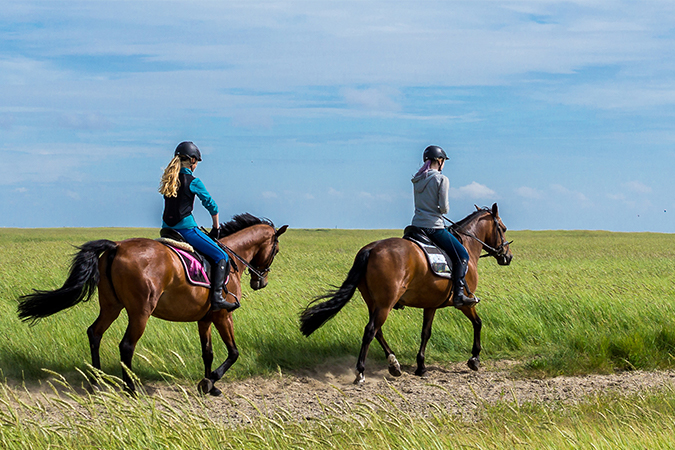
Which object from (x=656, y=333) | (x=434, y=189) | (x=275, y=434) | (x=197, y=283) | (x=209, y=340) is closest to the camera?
(x=275, y=434)

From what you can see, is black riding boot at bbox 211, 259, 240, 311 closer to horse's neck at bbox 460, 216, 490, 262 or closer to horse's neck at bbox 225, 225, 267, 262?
horse's neck at bbox 225, 225, 267, 262

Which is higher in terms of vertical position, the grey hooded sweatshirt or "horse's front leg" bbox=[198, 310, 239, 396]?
the grey hooded sweatshirt

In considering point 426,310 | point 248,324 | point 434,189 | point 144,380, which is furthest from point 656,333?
point 144,380

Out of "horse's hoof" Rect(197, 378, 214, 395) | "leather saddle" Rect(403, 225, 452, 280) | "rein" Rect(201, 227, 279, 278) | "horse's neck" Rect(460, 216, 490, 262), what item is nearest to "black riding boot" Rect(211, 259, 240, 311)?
"rein" Rect(201, 227, 279, 278)

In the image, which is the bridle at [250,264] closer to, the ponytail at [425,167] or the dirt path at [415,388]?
the dirt path at [415,388]

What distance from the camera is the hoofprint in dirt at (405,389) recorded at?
24.0 ft

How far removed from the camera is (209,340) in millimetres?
8344

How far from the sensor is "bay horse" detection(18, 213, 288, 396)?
725 cm

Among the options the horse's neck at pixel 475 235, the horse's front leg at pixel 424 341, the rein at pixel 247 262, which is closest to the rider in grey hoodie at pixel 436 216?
the horse's front leg at pixel 424 341

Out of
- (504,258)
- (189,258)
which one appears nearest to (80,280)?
(189,258)

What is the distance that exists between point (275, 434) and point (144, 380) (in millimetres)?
4295

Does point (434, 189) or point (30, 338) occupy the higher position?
point (434, 189)

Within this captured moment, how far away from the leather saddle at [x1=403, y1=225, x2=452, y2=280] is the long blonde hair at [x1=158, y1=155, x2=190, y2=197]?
130 inches

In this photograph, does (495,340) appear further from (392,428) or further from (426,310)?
(392,428)
